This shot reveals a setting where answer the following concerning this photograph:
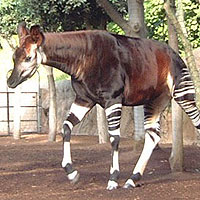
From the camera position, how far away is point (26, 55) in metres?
6.72

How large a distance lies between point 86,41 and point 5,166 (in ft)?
13.0

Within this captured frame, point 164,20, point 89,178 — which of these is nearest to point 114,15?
point 89,178

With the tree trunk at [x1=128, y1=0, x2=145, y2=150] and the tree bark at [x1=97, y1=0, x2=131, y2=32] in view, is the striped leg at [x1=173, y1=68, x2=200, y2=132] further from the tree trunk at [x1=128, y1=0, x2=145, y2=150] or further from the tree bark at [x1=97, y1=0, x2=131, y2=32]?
the tree trunk at [x1=128, y1=0, x2=145, y2=150]

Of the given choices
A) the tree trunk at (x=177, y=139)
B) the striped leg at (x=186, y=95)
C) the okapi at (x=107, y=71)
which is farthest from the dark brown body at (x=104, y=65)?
the tree trunk at (x=177, y=139)

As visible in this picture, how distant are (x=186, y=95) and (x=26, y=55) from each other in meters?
2.09

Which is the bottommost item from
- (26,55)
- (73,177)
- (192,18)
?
(73,177)

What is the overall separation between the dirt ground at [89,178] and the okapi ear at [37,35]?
1695mm

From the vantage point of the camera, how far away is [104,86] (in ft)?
22.6

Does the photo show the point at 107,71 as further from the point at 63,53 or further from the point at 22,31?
the point at 22,31

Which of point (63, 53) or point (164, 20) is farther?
point (164, 20)

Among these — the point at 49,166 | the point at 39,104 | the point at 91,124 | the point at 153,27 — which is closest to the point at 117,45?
the point at 49,166

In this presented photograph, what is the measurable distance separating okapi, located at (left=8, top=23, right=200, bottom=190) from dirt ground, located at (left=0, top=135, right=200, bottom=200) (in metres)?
0.36

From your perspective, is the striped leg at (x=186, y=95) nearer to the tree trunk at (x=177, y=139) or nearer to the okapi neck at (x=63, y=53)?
the tree trunk at (x=177, y=139)

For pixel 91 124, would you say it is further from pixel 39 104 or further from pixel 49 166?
pixel 49 166
